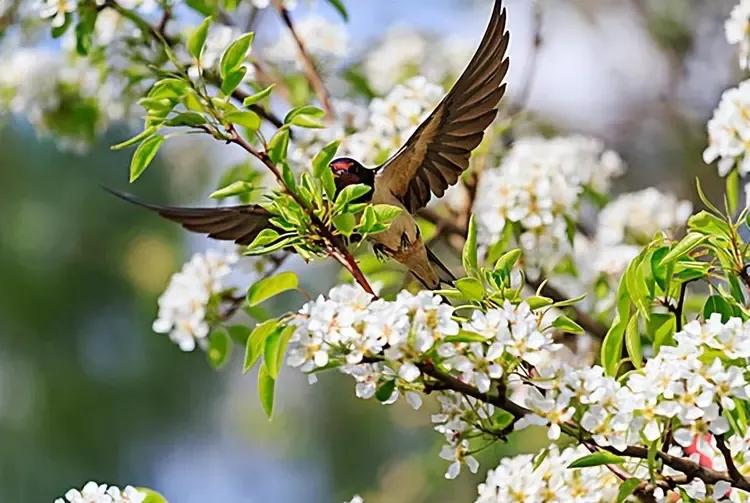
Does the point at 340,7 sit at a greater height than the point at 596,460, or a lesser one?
greater

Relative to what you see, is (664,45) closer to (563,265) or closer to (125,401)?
(563,265)

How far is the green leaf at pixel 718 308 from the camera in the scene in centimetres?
75

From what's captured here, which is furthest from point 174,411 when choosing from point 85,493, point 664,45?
point 85,493

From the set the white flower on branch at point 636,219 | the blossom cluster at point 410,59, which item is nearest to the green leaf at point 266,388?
the white flower on branch at point 636,219

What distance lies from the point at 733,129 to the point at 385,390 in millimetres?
471

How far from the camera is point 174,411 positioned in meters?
4.07

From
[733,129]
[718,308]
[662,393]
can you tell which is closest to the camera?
[662,393]

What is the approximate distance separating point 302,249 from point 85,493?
0.21 m

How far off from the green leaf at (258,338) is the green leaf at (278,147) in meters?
0.10

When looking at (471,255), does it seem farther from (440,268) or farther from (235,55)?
(440,268)

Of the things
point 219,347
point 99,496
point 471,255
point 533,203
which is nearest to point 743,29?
point 533,203

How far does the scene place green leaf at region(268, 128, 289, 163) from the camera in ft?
2.42

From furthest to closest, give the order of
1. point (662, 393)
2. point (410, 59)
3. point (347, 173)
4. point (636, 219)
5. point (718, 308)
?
point (410, 59) < point (636, 219) < point (347, 173) < point (718, 308) < point (662, 393)

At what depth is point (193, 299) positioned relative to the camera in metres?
1.17
